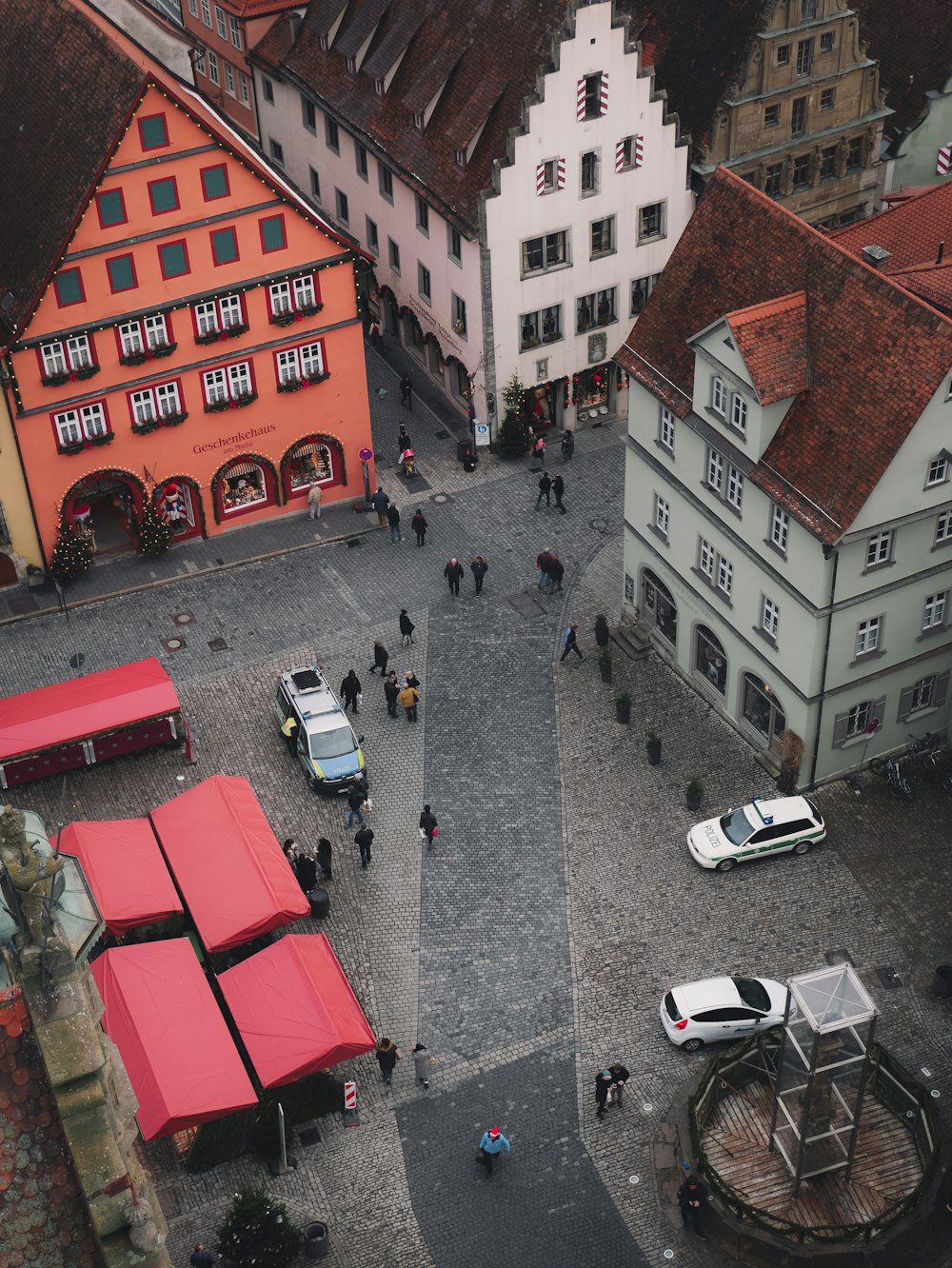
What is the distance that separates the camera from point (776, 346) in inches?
2032

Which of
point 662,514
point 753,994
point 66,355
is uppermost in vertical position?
point 66,355

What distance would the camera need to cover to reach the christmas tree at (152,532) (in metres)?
66.2

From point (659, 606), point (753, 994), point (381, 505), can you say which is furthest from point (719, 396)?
point (381, 505)

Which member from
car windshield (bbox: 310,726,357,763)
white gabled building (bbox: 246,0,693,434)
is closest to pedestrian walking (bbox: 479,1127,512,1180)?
car windshield (bbox: 310,726,357,763)

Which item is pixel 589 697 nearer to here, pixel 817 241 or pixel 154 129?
pixel 817 241

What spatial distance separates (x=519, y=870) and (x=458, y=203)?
27.9 meters

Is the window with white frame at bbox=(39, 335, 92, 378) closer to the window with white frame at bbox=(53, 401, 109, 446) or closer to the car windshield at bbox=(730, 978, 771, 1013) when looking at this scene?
the window with white frame at bbox=(53, 401, 109, 446)

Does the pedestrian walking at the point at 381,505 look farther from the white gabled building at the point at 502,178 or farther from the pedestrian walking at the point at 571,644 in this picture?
the pedestrian walking at the point at 571,644

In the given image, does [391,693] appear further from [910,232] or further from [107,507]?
[910,232]

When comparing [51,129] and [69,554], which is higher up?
[51,129]

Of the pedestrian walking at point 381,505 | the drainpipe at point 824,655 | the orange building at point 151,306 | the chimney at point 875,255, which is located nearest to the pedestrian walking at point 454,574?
the pedestrian walking at point 381,505

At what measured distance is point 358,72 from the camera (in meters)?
75.2

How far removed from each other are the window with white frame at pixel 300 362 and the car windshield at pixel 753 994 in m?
29.1

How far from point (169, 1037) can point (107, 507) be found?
28.1m
